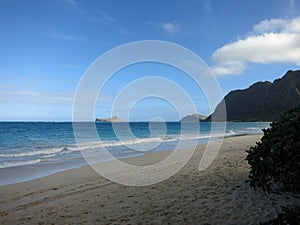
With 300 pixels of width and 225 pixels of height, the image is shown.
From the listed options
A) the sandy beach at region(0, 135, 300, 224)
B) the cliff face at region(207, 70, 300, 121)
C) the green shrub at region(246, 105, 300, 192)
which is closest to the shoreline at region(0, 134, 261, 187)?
the sandy beach at region(0, 135, 300, 224)

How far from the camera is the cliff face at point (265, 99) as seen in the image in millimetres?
133750

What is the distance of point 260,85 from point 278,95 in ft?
71.1

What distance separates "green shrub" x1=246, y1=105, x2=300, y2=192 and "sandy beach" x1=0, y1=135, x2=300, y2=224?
74.7 inches

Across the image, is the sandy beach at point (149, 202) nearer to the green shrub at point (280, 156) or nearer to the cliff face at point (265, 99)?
the green shrub at point (280, 156)

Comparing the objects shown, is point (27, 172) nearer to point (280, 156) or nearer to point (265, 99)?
point (280, 156)

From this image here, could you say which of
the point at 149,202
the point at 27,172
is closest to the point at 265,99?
the point at 27,172

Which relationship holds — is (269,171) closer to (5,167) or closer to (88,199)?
(88,199)

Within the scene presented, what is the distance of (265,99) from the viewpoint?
14912 cm

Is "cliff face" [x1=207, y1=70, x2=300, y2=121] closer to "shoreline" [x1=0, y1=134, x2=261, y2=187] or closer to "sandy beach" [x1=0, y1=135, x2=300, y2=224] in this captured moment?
"shoreline" [x1=0, y1=134, x2=261, y2=187]

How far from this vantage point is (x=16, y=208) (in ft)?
23.9

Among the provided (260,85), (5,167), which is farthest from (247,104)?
(5,167)

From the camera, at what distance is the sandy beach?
5836 mm

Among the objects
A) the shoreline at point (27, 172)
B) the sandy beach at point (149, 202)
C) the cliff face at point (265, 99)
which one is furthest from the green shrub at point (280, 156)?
the cliff face at point (265, 99)

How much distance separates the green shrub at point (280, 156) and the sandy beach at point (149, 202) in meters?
1.90
